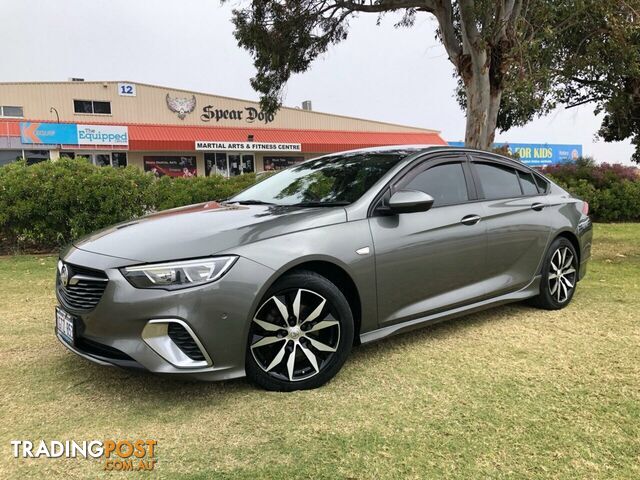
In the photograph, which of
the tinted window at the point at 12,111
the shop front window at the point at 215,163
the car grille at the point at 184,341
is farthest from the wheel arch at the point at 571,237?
the tinted window at the point at 12,111

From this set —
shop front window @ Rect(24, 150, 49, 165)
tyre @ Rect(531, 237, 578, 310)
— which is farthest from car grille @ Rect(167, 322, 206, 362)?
shop front window @ Rect(24, 150, 49, 165)

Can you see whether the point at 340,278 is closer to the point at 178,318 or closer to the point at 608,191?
the point at 178,318

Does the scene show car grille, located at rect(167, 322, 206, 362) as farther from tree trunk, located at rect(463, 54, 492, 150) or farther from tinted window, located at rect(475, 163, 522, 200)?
tree trunk, located at rect(463, 54, 492, 150)

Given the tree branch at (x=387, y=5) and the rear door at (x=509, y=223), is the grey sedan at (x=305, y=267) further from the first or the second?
the tree branch at (x=387, y=5)

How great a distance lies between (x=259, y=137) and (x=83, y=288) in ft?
94.3

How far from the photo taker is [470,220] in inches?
160

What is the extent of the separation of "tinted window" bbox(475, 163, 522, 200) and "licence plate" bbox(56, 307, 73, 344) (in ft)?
10.6

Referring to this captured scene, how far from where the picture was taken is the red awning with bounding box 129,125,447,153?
2764 cm

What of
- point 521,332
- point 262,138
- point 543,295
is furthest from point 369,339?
point 262,138

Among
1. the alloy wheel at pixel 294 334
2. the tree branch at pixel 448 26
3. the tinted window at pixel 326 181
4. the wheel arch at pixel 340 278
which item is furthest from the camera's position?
the tree branch at pixel 448 26

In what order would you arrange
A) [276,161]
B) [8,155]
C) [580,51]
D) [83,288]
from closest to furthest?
[83,288], [580,51], [8,155], [276,161]

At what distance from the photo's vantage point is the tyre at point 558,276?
478cm

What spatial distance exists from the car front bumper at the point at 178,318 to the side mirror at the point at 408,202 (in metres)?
1.01

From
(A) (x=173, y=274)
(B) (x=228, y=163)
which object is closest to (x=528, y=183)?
(A) (x=173, y=274)
